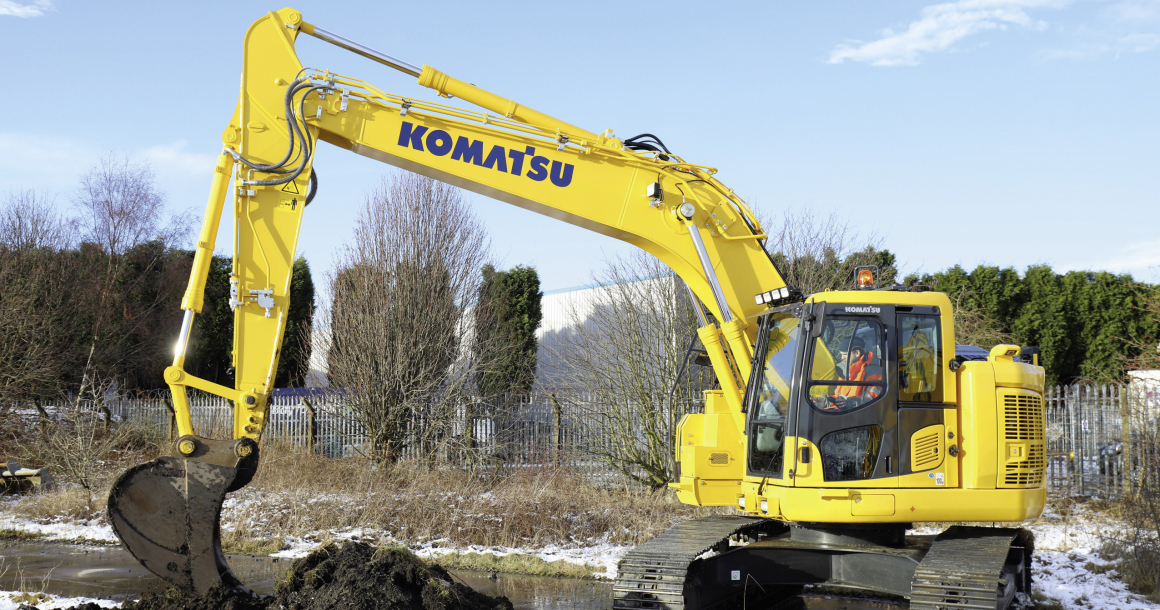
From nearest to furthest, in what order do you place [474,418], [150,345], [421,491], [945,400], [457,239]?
[945,400], [421,491], [474,418], [457,239], [150,345]

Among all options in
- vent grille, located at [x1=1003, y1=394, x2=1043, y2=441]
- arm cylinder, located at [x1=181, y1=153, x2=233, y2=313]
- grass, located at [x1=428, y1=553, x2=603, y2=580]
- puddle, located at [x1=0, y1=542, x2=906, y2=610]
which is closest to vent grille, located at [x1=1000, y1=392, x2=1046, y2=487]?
vent grille, located at [x1=1003, y1=394, x2=1043, y2=441]

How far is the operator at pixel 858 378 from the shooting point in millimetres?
6328

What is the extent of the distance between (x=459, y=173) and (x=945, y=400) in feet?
13.7

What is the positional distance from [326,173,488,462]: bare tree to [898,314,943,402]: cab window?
439 inches

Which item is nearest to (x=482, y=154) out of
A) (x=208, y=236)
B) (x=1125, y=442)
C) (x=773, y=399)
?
(x=208, y=236)

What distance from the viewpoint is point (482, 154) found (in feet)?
22.5

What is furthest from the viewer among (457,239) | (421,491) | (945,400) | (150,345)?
(150,345)

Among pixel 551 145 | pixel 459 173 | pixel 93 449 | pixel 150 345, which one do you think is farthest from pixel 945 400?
pixel 150 345

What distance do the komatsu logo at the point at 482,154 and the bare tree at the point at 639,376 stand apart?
7.21 meters

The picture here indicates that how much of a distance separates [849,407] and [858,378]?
238 millimetres

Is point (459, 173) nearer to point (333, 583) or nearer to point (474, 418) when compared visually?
point (333, 583)

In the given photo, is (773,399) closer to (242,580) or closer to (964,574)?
(964,574)

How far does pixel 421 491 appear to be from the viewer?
13.2 meters

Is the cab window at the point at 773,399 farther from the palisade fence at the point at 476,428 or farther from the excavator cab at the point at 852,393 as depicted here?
the palisade fence at the point at 476,428
